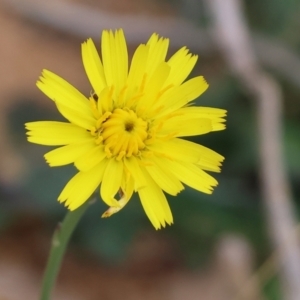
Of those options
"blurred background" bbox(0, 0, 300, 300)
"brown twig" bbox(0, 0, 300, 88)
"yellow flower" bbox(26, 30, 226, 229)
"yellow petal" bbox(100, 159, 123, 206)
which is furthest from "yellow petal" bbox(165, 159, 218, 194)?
"brown twig" bbox(0, 0, 300, 88)

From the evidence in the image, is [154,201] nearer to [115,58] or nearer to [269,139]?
[115,58]

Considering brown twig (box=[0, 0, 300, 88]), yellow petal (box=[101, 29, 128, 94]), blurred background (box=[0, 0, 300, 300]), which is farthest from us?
brown twig (box=[0, 0, 300, 88])

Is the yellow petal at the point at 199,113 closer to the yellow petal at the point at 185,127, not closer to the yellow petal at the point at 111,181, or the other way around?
the yellow petal at the point at 185,127

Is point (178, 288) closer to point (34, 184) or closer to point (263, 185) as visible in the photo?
point (263, 185)

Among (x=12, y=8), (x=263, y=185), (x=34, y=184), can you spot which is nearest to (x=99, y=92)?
(x=34, y=184)

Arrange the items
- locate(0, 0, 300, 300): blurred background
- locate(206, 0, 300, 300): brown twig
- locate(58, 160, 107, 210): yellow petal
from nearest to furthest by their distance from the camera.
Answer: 1. locate(58, 160, 107, 210): yellow petal
2. locate(206, 0, 300, 300): brown twig
3. locate(0, 0, 300, 300): blurred background

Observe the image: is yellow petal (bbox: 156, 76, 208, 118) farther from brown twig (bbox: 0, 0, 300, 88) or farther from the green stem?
brown twig (bbox: 0, 0, 300, 88)
